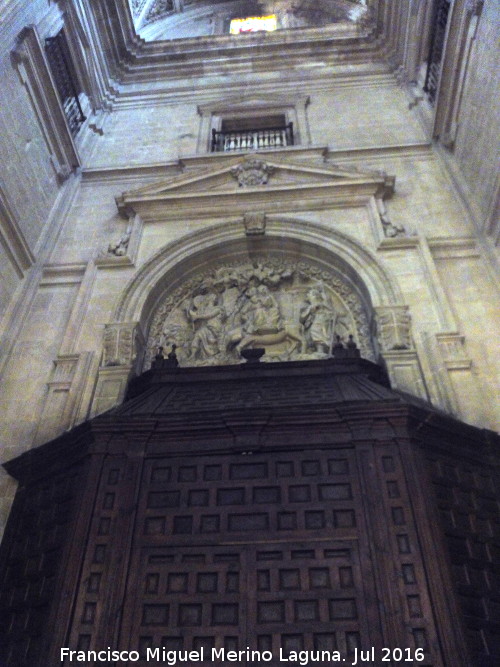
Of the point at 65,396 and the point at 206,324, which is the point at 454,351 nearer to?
the point at 206,324

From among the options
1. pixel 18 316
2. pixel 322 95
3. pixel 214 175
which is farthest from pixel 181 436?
pixel 322 95

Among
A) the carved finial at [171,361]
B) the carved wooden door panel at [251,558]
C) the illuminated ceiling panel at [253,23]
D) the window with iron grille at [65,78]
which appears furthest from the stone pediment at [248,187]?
the illuminated ceiling panel at [253,23]

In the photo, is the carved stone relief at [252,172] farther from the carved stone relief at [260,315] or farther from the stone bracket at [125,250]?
the stone bracket at [125,250]

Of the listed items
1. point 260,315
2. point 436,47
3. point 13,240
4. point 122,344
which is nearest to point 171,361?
point 122,344

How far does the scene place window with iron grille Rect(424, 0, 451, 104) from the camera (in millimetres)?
10641

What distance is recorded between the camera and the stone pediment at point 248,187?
9781mm

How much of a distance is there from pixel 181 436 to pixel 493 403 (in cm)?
383

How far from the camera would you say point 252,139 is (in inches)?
487

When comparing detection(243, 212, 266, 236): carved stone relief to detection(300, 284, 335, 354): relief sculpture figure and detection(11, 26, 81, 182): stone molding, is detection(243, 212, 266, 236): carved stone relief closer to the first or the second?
detection(300, 284, 335, 354): relief sculpture figure

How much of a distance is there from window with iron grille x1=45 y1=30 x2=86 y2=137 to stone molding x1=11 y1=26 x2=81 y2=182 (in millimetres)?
603

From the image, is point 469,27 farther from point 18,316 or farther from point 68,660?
point 68,660

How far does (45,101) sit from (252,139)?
4402mm

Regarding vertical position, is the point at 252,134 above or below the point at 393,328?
above

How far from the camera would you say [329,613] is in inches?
174
